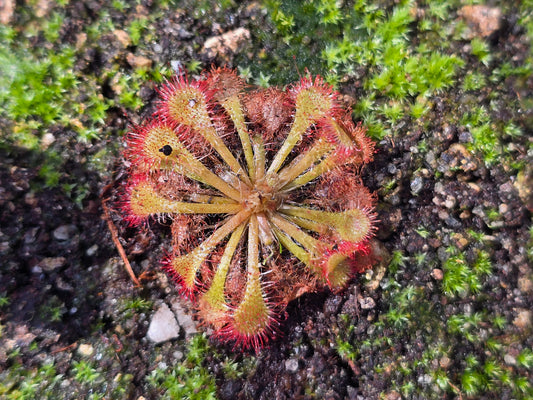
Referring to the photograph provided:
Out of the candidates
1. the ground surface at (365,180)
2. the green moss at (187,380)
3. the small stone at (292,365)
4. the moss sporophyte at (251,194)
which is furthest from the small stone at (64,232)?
the small stone at (292,365)

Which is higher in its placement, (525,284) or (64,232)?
(525,284)

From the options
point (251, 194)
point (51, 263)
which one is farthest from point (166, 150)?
point (51, 263)

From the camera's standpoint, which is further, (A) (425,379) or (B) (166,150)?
(B) (166,150)

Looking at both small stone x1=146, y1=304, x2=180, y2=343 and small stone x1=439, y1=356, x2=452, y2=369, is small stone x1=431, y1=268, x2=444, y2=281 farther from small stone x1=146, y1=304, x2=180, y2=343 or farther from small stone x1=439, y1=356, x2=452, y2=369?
small stone x1=146, y1=304, x2=180, y2=343

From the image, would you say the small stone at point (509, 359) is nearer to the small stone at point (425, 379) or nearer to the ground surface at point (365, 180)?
the ground surface at point (365, 180)

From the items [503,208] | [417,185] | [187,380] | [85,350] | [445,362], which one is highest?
[503,208]

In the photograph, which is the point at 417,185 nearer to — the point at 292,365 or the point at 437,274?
the point at 437,274

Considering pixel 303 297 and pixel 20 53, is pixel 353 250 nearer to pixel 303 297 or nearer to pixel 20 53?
pixel 303 297
